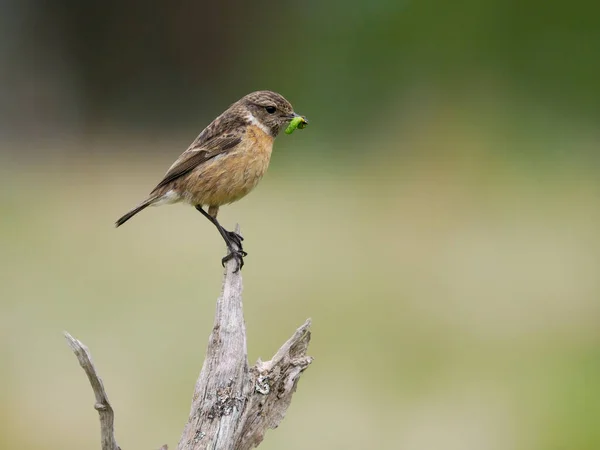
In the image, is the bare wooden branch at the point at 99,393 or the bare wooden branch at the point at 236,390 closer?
the bare wooden branch at the point at 99,393

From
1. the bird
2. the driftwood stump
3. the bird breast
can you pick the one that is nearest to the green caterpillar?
the bird

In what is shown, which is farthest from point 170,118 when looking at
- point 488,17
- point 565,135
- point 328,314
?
point 328,314

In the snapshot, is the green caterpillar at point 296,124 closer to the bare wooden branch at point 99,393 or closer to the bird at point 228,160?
the bird at point 228,160

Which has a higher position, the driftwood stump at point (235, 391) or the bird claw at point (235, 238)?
the bird claw at point (235, 238)

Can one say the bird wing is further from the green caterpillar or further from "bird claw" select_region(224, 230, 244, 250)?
"bird claw" select_region(224, 230, 244, 250)

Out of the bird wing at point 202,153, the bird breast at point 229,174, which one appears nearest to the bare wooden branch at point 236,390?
the bird breast at point 229,174

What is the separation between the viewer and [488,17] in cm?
1460

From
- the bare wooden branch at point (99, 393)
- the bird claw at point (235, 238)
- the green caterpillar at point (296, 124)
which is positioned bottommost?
the bare wooden branch at point (99, 393)

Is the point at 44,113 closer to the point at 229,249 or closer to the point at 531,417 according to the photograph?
the point at 531,417

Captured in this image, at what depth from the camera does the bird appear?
438 centimetres

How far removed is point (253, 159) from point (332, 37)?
10.7 meters

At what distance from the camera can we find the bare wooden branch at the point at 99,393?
2717 mm

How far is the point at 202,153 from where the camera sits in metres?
4.48

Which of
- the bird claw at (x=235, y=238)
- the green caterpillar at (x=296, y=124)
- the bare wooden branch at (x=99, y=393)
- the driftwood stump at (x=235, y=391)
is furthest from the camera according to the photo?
the green caterpillar at (x=296, y=124)
